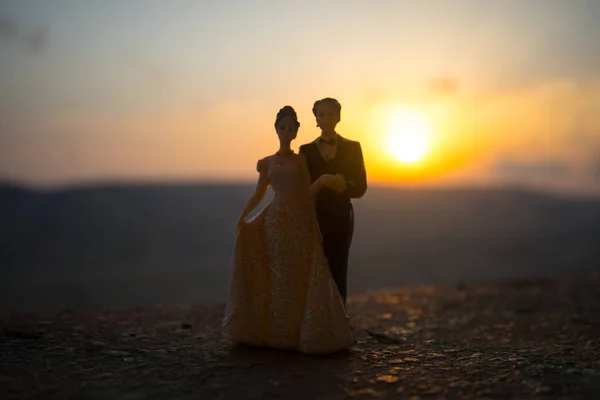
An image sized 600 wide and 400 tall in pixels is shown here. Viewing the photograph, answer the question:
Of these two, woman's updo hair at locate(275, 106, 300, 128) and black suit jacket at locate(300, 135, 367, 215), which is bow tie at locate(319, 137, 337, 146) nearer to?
black suit jacket at locate(300, 135, 367, 215)

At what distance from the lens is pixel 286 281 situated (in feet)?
17.4

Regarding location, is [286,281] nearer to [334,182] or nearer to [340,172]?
[334,182]

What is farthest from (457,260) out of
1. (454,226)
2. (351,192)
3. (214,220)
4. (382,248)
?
(351,192)

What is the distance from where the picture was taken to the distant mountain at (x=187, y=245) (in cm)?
2000

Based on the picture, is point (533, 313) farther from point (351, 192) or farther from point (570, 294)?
point (351, 192)

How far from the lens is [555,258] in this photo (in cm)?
2767

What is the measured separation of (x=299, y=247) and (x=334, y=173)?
0.91 meters

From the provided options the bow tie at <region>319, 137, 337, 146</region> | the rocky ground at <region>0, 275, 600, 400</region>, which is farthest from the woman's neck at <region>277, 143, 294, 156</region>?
the rocky ground at <region>0, 275, 600, 400</region>

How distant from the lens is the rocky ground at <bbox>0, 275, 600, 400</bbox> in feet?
14.1

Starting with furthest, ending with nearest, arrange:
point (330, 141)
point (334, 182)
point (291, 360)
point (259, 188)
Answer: point (259, 188)
point (330, 141)
point (334, 182)
point (291, 360)

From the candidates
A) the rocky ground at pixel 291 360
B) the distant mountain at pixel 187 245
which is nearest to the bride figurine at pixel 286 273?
the rocky ground at pixel 291 360

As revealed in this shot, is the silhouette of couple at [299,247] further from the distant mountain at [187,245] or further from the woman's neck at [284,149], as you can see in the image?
the distant mountain at [187,245]

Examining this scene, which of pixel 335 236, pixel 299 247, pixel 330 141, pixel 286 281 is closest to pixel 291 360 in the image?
pixel 286 281

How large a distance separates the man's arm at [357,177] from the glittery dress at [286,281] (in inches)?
18.2
